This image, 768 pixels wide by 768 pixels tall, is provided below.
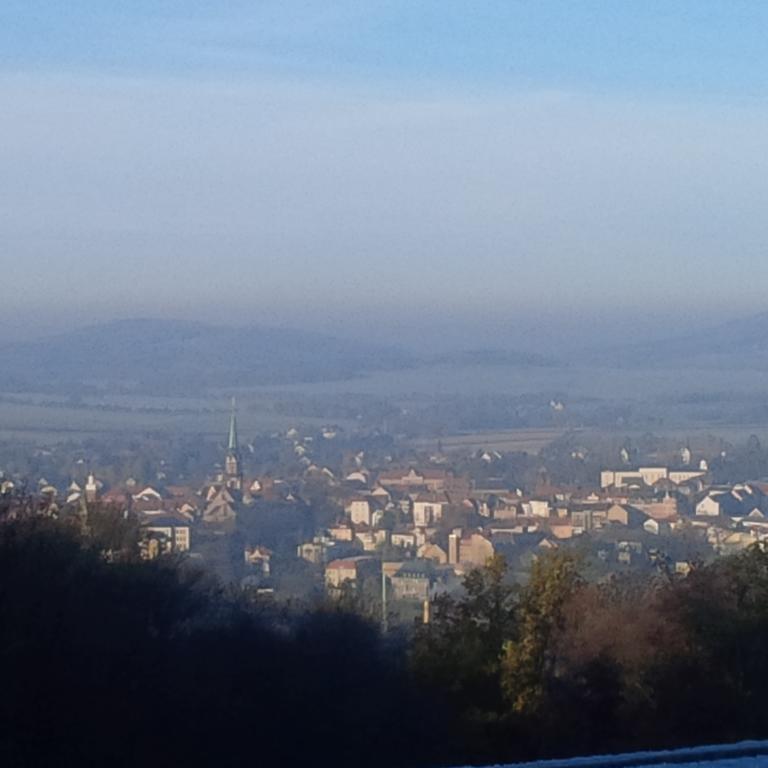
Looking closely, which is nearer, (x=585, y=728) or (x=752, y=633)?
(x=585, y=728)

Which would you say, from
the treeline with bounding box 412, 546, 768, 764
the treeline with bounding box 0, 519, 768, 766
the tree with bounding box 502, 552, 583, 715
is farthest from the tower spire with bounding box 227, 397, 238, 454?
the treeline with bounding box 412, 546, 768, 764

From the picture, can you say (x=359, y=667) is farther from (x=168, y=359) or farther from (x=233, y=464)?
(x=168, y=359)

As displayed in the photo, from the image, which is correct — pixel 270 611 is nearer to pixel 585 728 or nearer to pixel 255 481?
pixel 585 728

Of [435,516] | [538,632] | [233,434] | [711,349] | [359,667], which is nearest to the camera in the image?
[359,667]

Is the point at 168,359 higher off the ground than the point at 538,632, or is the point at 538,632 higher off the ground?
the point at 168,359

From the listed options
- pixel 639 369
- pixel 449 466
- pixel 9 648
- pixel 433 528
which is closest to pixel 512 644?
pixel 9 648

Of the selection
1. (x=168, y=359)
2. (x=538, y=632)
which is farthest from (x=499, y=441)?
(x=538, y=632)

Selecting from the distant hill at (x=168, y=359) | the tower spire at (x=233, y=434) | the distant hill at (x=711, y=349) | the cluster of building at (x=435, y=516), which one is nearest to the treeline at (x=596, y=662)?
the cluster of building at (x=435, y=516)
